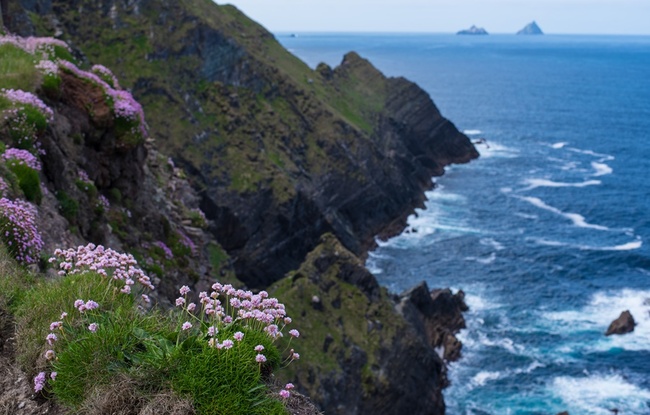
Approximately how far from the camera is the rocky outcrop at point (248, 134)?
73938 millimetres

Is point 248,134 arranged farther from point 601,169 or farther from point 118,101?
point 601,169

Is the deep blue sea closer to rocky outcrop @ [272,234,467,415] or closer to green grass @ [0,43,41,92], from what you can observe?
rocky outcrop @ [272,234,467,415]

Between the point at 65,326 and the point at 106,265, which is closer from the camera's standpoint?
the point at 65,326

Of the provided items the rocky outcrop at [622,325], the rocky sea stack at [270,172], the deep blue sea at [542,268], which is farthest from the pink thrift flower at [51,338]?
the rocky outcrop at [622,325]

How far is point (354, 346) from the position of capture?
4422cm

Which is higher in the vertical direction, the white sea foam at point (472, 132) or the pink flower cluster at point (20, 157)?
the pink flower cluster at point (20, 157)

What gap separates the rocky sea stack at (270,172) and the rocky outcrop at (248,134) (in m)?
0.24

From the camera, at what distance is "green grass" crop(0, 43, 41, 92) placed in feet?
68.9

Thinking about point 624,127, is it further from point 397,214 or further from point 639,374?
point 639,374

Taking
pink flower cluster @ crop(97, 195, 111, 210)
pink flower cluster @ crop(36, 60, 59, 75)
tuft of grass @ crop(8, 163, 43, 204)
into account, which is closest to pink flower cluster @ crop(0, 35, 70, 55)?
pink flower cluster @ crop(36, 60, 59, 75)

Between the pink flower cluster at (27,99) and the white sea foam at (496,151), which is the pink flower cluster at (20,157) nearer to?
the pink flower cluster at (27,99)

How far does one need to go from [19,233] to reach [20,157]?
5.07 meters

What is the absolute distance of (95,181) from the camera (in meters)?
23.9

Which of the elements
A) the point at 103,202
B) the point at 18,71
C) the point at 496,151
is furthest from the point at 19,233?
the point at 496,151
